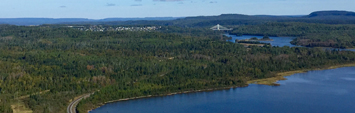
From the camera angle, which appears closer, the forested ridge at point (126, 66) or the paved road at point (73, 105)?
the paved road at point (73, 105)

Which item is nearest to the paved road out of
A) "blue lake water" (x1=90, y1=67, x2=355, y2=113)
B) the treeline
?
"blue lake water" (x1=90, y1=67, x2=355, y2=113)

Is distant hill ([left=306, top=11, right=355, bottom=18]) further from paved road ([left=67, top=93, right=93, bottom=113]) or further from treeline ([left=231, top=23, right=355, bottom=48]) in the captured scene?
paved road ([left=67, top=93, right=93, bottom=113])

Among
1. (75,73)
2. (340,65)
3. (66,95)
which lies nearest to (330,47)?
(340,65)

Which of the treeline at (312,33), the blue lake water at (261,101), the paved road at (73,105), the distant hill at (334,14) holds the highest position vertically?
the paved road at (73,105)

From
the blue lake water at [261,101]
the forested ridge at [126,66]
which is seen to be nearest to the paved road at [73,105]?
the forested ridge at [126,66]

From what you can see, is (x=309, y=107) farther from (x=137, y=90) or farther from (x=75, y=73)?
(x=75, y=73)

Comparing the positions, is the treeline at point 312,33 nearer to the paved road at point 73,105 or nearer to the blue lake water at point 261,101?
the blue lake water at point 261,101

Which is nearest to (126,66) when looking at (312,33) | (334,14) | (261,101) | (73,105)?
(73,105)
